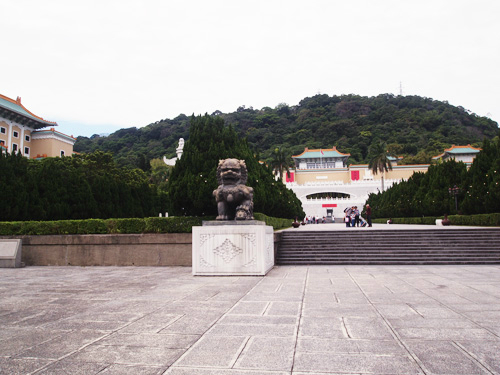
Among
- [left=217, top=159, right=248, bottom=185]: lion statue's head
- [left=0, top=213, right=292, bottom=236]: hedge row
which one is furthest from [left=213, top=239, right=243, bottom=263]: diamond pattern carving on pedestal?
[left=0, top=213, right=292, bottom=236]: hedge row

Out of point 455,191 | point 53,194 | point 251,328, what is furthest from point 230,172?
point 455,191

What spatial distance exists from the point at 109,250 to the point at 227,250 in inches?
173

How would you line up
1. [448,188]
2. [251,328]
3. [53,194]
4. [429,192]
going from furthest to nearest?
[429,192] < [448,188] < [53,194] < [251,328]

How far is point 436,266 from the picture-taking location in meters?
9.97

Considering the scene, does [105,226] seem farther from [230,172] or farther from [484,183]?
[484,183]

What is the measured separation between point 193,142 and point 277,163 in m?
43.3

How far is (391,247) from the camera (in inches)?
463

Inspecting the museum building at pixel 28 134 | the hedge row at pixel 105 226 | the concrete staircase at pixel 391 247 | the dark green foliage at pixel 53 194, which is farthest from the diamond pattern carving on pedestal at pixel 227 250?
the museum building at pixel 28 134

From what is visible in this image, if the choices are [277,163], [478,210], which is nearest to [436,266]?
[478,210]

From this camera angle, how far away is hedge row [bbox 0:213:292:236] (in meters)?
10.7

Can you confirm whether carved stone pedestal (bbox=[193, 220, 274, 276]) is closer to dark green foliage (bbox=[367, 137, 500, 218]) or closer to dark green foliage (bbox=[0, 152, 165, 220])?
Result: dark green foliage (bbox=[0, 152, 165, 220])

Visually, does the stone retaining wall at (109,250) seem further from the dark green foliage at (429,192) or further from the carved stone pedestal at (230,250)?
the dark green foliage at (429,192)

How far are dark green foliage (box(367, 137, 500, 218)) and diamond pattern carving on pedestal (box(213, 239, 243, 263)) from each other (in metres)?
14.9

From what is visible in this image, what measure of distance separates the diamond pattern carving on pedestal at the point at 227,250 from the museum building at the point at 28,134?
4551 centimetres
